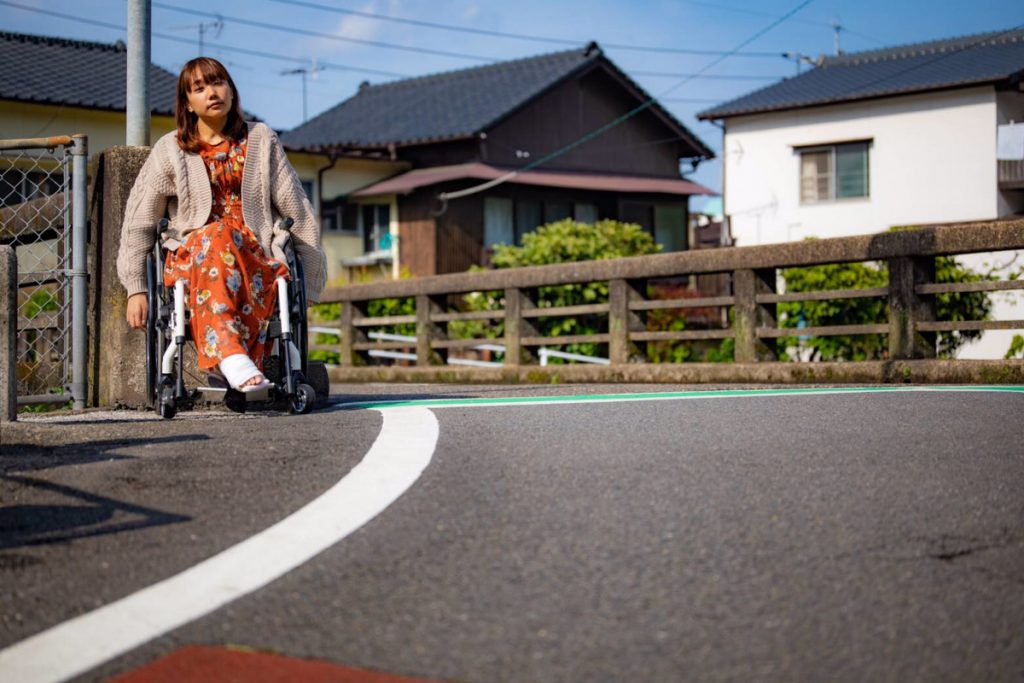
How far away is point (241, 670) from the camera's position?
2.13 metres

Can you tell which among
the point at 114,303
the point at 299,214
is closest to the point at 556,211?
the point at 114,303

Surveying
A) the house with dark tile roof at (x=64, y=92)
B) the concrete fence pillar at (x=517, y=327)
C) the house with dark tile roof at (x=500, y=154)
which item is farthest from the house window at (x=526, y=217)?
the concrete fence pillar at (x=517, y=327)

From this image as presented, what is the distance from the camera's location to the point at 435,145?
2983 cm

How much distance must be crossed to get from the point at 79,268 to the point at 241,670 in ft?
15.3

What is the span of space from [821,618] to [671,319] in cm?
1252

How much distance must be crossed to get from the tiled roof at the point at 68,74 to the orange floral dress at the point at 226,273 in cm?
2015

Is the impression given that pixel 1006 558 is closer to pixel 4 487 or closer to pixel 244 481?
pixel 244 481

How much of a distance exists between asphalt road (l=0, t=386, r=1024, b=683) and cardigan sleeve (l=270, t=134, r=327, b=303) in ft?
4.80

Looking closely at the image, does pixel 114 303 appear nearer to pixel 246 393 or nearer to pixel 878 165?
pixel 246 393

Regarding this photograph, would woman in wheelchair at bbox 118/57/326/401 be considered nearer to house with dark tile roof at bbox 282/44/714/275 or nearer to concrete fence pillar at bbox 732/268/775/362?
Answer: concrete fence pillar at bbox 732/268/775/362

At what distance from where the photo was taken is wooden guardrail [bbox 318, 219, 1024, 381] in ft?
26.6

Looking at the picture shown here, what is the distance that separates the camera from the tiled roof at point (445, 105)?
30047 mm

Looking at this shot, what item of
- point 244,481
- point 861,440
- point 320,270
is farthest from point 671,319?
point 244,481

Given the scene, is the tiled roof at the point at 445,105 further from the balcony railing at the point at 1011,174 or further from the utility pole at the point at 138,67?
the utility pole at the point at 138,67
